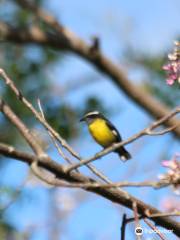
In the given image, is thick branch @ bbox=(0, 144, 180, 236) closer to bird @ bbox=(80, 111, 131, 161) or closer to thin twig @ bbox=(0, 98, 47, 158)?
thin twig @ bbox=(0, 98, 47, 158)

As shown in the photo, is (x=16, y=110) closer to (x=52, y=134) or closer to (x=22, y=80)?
(x=22, y=80)

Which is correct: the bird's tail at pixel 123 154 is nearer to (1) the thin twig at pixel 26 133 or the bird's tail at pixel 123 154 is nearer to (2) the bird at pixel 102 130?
(2) the bird at pixel 102 130

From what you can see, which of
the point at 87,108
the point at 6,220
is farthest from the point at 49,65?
the point at 6,220

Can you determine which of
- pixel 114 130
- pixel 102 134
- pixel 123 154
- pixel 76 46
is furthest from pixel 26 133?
pixel 76 46

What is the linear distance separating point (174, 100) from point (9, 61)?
186 centimetres

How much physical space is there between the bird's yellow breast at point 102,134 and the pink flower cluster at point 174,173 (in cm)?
159

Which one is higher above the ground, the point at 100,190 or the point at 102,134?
the point at 102,134

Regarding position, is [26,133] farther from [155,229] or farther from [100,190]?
[155,229]

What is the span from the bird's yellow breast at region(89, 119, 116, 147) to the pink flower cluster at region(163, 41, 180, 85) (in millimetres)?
1346

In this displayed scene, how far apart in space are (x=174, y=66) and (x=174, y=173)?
495 millimetres

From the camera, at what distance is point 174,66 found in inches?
89.0

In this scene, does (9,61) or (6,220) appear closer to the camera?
(6,220)

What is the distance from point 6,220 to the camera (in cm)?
581

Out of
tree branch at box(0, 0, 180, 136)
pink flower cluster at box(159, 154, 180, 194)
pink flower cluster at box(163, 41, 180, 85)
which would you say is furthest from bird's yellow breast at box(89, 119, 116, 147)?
tree branch at box(0, 0, 180, 136)
